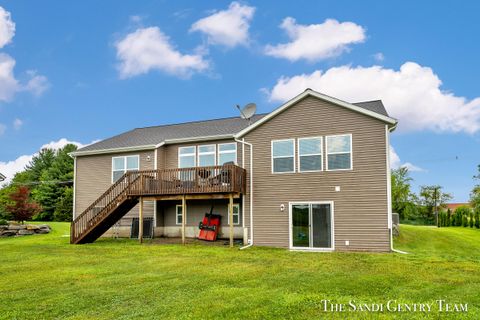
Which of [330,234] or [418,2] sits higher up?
[418,2]

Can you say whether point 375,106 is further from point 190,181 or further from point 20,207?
point 20,207

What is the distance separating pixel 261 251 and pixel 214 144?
613cm

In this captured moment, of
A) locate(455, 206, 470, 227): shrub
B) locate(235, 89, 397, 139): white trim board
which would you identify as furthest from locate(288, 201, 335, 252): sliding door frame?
locate(455, 206, 470, 227): shrub

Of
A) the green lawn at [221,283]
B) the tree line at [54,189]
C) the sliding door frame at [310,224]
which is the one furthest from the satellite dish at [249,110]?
the tree line at [54,189]

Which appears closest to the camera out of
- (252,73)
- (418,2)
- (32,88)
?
(418,2)

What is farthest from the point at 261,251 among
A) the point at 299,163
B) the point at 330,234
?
the point at 299,163

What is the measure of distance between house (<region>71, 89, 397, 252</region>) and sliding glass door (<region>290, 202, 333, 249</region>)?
4cm

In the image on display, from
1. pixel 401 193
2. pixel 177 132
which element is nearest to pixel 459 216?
pixel 401 193

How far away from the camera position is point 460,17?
15.8 metres

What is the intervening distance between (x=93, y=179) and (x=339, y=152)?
12.9 m

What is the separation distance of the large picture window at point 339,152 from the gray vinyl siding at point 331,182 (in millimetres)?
160

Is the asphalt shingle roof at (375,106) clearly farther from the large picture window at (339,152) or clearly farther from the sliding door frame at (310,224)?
the sliding door frame at (310,224)

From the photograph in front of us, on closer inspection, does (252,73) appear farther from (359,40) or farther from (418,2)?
(418,2)

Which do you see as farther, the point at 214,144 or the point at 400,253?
the point at 214,144
